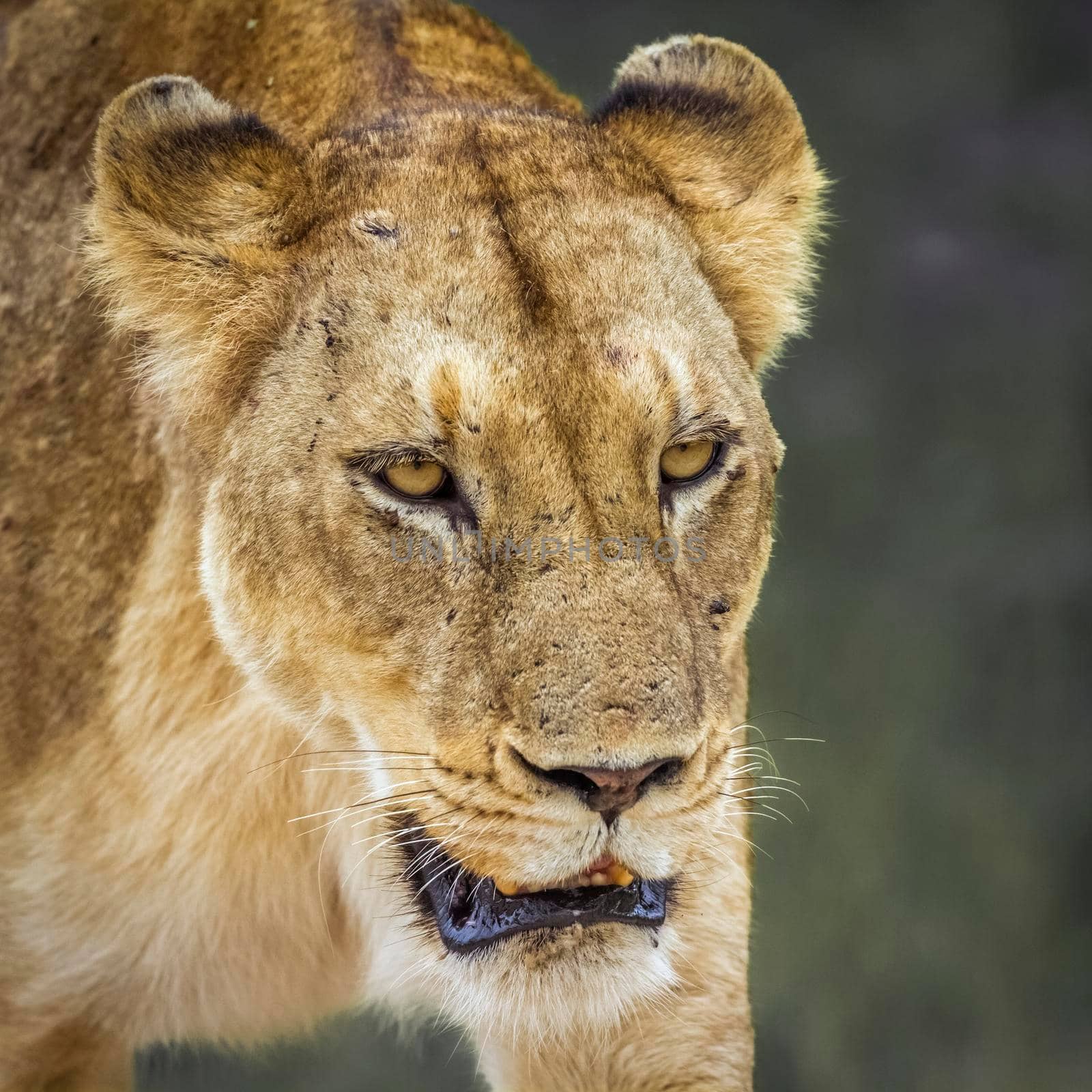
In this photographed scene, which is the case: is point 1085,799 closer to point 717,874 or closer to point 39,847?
point 717,874

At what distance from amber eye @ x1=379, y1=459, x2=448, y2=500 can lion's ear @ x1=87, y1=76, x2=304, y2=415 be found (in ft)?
1.24

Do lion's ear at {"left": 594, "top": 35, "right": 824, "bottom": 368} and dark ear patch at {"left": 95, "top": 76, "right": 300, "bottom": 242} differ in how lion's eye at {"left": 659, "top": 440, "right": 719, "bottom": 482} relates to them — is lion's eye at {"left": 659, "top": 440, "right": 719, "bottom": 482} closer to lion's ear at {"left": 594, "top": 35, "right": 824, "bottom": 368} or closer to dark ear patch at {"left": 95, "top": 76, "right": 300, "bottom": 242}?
lion's ear at {"left": 594, "top": 35, "right": 824, "bottom": 368}

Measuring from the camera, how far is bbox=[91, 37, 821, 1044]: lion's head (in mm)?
2033

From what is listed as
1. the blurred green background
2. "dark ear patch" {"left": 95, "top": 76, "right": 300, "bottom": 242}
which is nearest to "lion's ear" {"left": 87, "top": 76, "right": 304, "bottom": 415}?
"dark ear patch" {"left": 95, "top": 76, "right": 300, "bottom": 242}

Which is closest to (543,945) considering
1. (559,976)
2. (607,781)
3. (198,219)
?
(559,976)

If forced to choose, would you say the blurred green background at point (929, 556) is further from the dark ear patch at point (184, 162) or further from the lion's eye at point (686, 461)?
the lion's eye at point (686, 461)

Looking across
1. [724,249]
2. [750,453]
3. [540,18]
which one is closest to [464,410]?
[750,453]

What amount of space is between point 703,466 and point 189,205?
0.82 meters

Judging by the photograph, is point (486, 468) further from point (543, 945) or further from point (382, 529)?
point (543, 945)

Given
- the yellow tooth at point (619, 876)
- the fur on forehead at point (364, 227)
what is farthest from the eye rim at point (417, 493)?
the yellow tooth at point (619, 876)

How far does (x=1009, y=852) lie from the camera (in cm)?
565

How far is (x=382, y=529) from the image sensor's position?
84.4 inches

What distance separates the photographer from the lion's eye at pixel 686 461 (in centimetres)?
219

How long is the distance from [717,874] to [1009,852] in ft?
10.7
